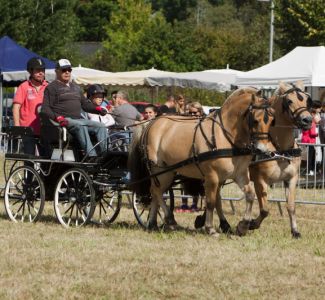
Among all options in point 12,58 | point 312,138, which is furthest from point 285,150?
point 12,58

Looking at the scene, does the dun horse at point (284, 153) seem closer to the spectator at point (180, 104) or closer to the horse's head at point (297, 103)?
the horse's head at point (297, 103)

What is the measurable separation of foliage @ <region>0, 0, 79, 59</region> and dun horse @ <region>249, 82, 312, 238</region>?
28044mm

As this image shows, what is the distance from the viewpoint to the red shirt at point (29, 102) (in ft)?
43.6

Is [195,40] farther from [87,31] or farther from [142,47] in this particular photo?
[87,31]

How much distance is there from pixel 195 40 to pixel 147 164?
5154cm

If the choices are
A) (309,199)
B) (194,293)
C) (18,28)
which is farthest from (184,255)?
(18,28)

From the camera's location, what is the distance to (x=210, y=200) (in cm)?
1154

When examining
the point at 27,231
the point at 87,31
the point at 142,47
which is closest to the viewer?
the point at 27,231

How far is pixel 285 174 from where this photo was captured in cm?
1202

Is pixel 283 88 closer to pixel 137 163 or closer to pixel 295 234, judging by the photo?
pixel 295 234

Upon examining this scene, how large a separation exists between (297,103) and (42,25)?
31.2 metres

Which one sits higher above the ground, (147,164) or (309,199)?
(147,164)

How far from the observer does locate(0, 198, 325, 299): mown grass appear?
8141 millimetres

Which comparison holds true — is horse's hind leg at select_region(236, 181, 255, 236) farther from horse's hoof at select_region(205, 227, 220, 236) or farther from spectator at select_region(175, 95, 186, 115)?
spectator at select_region(175, 95, 186, 115)
